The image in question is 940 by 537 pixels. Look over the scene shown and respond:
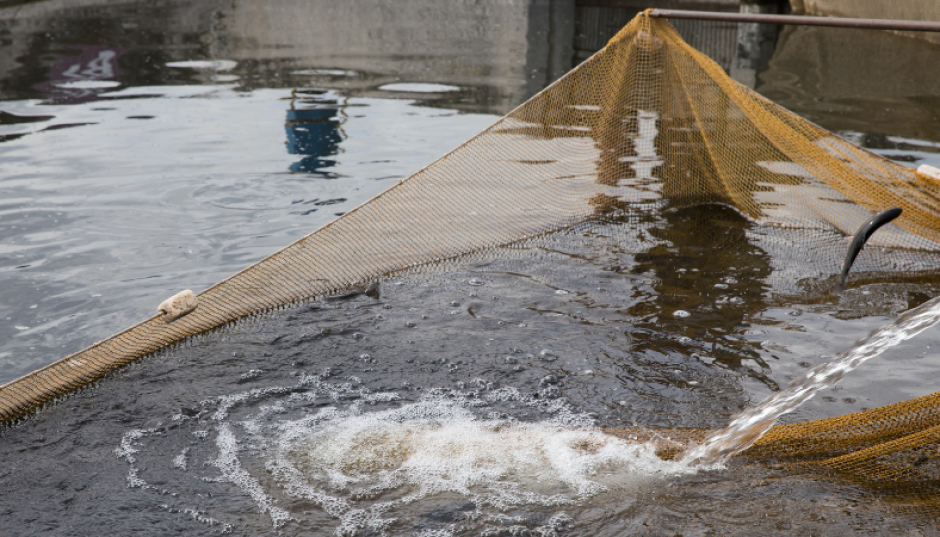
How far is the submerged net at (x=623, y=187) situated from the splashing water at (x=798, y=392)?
855 mm

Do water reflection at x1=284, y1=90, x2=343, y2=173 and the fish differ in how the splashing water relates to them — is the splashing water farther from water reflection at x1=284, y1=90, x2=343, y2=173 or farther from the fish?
water reflection at x1=284, y1=90, x2=343, y2=173

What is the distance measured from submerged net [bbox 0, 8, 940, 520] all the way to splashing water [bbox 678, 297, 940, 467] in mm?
855

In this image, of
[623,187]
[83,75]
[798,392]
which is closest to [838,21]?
[798,392]

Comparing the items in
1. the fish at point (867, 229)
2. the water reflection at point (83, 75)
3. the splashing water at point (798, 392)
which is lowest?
the splashing water at point (798, 392)

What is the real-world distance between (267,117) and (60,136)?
6.93 feet

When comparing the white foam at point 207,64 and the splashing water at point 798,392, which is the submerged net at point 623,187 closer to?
the splashing water at point 798,392

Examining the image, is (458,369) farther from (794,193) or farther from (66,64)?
(66,64)

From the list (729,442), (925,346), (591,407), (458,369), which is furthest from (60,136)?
(925,346)

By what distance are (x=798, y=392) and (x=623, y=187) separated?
2.60m

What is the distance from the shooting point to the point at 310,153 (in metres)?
6.94

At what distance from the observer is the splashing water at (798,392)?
112 inches

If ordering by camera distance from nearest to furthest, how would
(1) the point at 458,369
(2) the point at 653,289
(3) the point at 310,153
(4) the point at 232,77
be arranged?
(1) the point at 458,369 < (2) the point at 653,289 < (3) the point at 310,153 < (4) the point at 232,77

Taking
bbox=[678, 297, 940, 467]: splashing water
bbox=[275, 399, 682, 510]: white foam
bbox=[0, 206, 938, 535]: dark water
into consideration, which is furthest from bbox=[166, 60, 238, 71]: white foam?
bbox=[678, 297, 940, 467]: splashing water

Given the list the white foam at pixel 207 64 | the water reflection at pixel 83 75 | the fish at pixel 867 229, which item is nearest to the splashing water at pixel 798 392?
the fish at pixel 867 229
